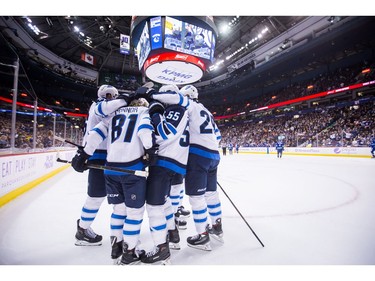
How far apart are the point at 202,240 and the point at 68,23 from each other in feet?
56.9

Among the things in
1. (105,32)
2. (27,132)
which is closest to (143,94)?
(27,132)

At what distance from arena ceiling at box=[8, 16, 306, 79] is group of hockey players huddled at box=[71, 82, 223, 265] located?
12.9 metres

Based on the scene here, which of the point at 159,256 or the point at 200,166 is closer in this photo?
the point at 159,256

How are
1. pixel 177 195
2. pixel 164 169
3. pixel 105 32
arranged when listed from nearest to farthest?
pixel 164 169 → pixel 177 195 → pixel 105 32

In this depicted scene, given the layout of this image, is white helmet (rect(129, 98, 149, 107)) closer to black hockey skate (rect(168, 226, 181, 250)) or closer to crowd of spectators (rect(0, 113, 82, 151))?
black hockey skate (rect(168, 226, 181, 250))

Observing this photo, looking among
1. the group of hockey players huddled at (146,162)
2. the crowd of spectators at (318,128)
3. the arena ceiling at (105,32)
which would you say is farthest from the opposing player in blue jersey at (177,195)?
the arena ceiling at (105,32)

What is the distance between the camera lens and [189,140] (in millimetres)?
1916

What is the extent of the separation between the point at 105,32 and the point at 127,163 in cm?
1713

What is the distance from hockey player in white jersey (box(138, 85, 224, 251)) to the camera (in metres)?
1.73

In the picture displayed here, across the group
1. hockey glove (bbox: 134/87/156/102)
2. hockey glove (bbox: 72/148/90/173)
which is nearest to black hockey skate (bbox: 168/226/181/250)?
hockey glove (bbox: 72/148/90/173)

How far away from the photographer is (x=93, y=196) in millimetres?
1858

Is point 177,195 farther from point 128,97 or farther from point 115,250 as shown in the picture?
point 128,97
